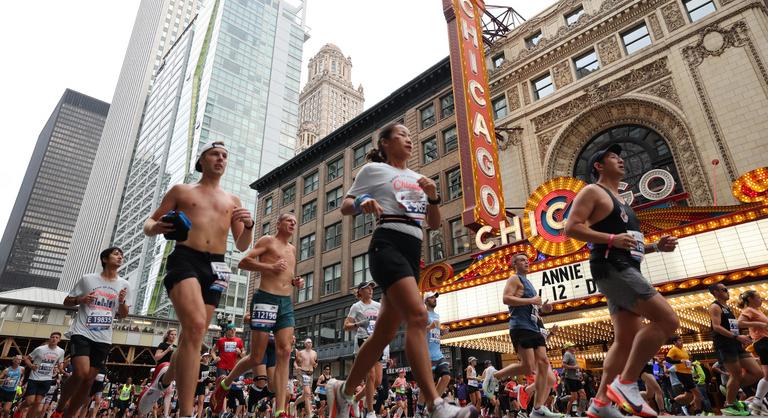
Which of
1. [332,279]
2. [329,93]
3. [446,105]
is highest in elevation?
[329,93]

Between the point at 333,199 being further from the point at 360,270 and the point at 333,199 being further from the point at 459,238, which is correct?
the point at 459,238

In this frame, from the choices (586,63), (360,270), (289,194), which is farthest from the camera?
(289,194)

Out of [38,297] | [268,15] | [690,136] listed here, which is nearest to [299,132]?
[268,15]

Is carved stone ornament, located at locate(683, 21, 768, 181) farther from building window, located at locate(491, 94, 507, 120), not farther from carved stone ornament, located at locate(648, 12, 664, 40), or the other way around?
building window, located at locate(491, 94, 507, 120)

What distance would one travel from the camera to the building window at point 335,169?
37.5 meters

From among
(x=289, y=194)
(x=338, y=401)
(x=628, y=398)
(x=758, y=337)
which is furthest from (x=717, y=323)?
(x=289, y=194)

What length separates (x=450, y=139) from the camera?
29.4m

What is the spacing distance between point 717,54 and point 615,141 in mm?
5206

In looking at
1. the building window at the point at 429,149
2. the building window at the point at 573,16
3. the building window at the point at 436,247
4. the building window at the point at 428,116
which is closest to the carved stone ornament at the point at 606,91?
the building window at the point at 573,16

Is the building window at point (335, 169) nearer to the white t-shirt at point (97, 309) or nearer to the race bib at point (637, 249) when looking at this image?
the white t-shirt at point (97, 309)

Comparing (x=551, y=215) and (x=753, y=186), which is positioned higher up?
(x=551, y=215)

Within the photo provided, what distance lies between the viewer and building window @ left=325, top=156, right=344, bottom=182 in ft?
123

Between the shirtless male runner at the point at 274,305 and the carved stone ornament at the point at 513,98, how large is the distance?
2209cm

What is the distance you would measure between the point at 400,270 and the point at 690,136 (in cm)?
2041
